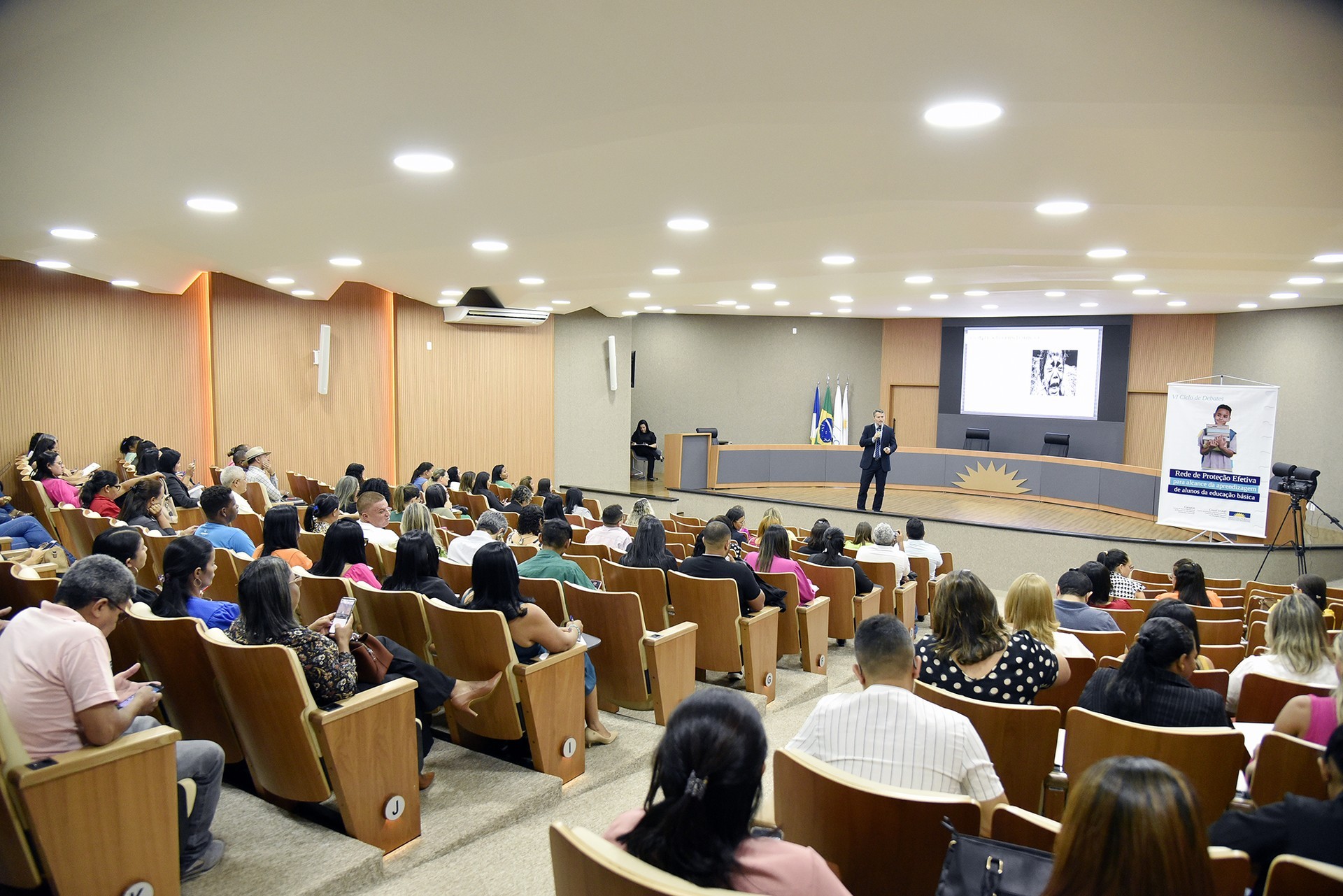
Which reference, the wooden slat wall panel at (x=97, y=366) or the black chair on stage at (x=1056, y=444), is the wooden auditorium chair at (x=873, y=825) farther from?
the black chair on stage at (x=1056, y=444)

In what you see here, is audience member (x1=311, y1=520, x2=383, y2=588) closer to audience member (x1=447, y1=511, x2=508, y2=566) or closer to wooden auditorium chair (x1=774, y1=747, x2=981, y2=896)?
audience member (x1=447, y1=511, x2=508, y2=566)

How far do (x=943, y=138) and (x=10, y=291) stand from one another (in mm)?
9775

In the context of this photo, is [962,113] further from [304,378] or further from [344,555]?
[304,378]

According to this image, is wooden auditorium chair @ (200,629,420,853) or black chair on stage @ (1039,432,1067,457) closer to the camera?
wooden auditorium chair @ (200,629,420,853)

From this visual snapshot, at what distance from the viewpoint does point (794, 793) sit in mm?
2135

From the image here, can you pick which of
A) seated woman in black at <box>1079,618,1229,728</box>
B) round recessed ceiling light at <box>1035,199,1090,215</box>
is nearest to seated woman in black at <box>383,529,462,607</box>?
seated woman in black at <box>1079,618,1229,728</box>

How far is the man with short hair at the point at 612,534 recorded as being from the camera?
6574mm

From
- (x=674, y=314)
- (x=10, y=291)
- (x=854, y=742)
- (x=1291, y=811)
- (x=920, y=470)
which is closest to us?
(x=1291, y=811)

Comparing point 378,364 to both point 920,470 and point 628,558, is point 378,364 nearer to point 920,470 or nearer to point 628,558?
point 628,558

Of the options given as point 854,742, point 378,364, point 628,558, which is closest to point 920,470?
point 378,364

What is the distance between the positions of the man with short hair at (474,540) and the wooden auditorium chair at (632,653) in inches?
43.8

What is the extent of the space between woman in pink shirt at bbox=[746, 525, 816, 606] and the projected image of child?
1231cm

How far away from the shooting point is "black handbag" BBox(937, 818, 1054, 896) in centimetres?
167

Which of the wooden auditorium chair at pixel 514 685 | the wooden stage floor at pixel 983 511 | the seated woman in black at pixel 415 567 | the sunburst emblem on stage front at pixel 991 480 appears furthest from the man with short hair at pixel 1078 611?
the sunburst emblem on stage front at pixel 991 480
